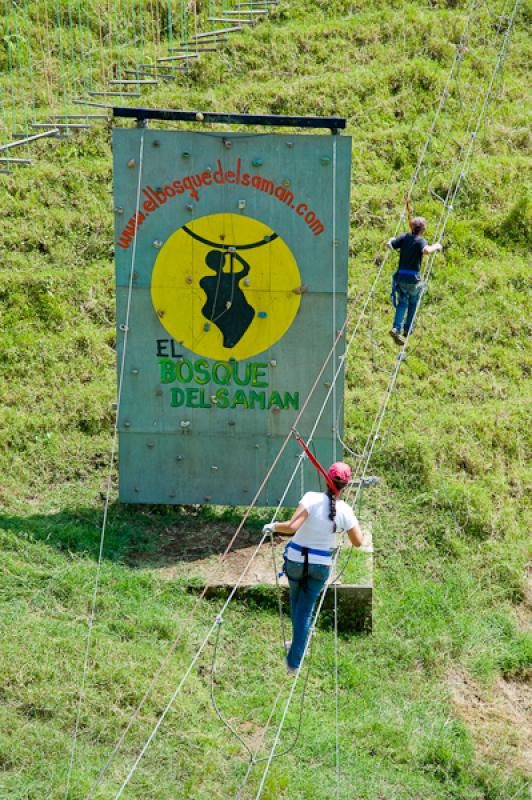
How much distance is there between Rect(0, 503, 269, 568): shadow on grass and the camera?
1174cm

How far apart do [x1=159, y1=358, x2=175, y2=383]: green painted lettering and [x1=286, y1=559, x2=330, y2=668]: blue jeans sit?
4.21m

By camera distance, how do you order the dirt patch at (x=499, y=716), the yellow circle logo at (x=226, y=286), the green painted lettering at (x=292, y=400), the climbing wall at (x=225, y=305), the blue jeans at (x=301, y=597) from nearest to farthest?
the blue jeans at (x=301, y=597), the dirt patch at (x=499, y=716), the climbing wall at (x=225, y=305), the yellow circle logo at (x=226, y=286), the green painted lettering at (x=292, y=400)

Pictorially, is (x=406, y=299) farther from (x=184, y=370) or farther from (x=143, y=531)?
(x=143, y=531)

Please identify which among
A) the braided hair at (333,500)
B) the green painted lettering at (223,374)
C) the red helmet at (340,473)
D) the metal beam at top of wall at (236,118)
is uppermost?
the metal beam at top of wall at (236,118)

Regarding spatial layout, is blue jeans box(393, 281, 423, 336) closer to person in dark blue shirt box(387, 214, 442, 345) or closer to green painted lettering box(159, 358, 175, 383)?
person in dark blue shirt box(387, 214, 442, 345)

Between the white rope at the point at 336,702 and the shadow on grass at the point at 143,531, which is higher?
the shadow on grass at the point at 143,531

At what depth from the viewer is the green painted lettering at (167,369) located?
1213cm

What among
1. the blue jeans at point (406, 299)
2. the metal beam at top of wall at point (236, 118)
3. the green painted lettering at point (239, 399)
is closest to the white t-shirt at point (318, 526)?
the green painted lettering at point (239, 399)

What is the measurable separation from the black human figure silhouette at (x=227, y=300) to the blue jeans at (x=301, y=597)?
4.18 metres

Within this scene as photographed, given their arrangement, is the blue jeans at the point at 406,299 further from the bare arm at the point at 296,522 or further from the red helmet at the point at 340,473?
the bare arm at the point at 296,522

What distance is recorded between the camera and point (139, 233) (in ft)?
39.0

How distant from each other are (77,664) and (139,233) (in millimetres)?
4587

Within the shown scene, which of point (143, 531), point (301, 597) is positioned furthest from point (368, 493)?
point (301, 597)

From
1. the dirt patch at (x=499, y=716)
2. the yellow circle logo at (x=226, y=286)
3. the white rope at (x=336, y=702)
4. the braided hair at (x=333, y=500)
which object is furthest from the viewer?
the yellow circle logo at (x=226, y=286)
